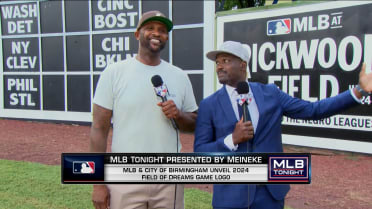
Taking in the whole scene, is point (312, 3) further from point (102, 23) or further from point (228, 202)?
point (228, 202)

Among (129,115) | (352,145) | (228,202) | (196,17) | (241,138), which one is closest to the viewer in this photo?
(241,138)

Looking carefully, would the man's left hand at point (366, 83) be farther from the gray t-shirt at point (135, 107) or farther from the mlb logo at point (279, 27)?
the mlb logo at point (279, 27)

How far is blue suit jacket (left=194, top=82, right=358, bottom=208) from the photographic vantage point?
7.61 ft

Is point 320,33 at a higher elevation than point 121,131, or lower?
higher

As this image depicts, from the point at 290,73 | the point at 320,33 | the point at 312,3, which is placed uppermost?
the point at 312,3

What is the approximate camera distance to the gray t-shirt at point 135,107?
8.50ft

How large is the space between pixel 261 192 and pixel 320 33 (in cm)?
656

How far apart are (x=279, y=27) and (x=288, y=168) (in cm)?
705

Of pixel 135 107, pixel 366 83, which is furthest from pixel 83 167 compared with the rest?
pixel 366 83

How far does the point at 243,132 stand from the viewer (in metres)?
2.18

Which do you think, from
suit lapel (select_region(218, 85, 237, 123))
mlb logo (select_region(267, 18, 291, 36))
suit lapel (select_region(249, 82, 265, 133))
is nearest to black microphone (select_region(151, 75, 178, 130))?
suit lapel (select_region(218, 85, 237, 123))

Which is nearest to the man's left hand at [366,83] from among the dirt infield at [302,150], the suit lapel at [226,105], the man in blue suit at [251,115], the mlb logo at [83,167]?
the man in blue suit at [251,115]

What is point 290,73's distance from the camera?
8.48 meters

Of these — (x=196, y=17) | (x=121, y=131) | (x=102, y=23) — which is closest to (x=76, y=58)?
(x=102, y=23)
